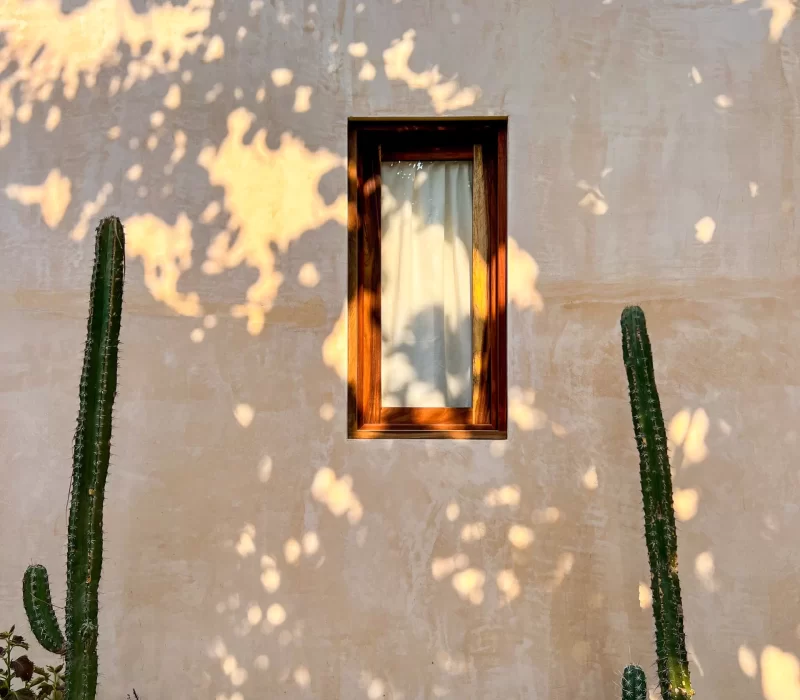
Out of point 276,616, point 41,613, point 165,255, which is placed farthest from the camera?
point 165,255

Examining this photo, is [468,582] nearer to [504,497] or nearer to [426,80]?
[504,497]

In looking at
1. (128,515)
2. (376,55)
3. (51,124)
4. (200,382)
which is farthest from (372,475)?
(51,124)

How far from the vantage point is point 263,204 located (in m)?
3.75

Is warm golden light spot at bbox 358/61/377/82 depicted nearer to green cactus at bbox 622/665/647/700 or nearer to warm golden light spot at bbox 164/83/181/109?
warm golden light spot at bbox 164/83/181/109

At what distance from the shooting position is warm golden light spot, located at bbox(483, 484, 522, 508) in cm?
363

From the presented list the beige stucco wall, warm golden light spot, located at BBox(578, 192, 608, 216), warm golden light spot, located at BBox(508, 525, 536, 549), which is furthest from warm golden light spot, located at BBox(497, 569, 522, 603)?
warm golden light spot, located at BBox(578, 192, 608, 216)

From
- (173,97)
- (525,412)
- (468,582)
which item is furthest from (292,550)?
(173,97)

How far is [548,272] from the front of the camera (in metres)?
3.68

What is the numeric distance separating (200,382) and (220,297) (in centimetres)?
44

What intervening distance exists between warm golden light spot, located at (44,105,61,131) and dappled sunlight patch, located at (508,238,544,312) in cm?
241

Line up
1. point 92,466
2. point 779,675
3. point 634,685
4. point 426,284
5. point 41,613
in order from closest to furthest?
point 92,466, point 634,685, point 41,613, point 779,675, point 426,284

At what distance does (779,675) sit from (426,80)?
11.0 ft

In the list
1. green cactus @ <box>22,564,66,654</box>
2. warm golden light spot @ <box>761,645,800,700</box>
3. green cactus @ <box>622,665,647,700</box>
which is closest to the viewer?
green cactus @ <box>622,665,647,700</box>

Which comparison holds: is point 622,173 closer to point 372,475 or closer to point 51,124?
point 372,475
